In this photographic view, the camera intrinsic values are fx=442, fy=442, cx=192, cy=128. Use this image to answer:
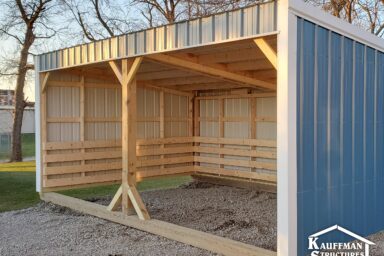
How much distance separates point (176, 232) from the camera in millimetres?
5504

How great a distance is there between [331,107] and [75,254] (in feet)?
10.6

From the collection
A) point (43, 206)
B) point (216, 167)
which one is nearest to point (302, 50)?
point (43, 206)

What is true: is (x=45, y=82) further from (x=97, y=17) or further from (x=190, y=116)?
(x=97, y=17)

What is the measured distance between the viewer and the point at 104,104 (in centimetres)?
892

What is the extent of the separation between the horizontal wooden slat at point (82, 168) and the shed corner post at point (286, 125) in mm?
5087

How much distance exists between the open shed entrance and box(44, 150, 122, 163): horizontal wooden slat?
0.02 meters

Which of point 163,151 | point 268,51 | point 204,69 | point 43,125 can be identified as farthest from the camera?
point 163,151

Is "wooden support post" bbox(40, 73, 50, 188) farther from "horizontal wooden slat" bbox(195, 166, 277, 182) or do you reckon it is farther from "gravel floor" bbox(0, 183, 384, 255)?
"horizontal wooden slat" bbox(195, 166, 277, 182)

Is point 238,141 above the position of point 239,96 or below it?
below

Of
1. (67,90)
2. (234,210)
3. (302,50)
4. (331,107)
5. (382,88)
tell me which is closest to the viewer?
(302,50)

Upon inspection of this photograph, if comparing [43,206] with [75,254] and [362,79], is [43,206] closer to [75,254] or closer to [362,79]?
[75,254]

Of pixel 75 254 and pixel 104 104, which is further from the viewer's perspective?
pixel 104 104

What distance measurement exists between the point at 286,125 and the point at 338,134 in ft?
3.57

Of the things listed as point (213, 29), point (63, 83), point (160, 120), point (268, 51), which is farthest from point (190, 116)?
point (268, 51)
